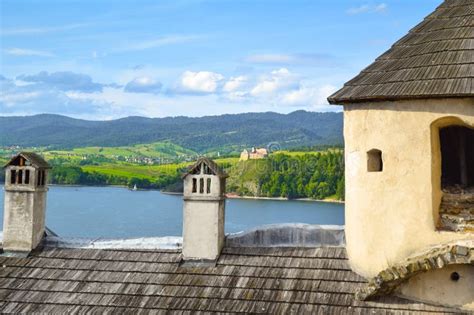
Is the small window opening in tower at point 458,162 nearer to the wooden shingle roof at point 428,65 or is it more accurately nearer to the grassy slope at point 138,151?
the wooden shingle roof at point 428,65

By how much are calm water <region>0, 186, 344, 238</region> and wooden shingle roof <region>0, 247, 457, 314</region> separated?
25326mm

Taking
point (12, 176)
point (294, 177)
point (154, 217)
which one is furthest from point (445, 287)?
point (294, 177)

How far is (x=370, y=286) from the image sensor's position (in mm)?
8383

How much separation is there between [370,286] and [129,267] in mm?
3843

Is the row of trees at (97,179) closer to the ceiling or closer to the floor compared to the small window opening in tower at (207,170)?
closer to the ceiling

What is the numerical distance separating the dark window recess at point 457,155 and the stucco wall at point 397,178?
1.79 meters

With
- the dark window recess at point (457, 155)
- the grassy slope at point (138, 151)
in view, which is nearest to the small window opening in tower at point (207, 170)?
the dark window recess at point (457, 155)

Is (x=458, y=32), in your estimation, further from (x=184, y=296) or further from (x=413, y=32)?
(x=184, y=296)

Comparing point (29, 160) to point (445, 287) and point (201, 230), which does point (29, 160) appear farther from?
point (445, 287)

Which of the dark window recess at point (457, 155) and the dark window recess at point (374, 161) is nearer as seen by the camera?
the dark window recess at point (374, 161)

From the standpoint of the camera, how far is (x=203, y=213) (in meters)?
9.85

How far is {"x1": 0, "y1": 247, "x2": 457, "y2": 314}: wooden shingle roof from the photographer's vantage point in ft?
28.5

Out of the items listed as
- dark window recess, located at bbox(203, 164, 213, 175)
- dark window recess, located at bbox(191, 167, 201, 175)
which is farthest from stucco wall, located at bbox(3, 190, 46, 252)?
dark window recess, located at bbox(203, 164, 213, 175)

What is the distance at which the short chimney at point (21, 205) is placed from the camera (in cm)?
1031
